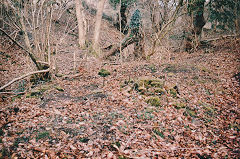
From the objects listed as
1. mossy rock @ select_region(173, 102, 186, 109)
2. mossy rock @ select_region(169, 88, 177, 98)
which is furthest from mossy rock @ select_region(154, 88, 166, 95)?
mossy rock @ select_region(173, 102, 186, 109)

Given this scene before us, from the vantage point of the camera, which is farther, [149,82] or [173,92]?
[149,82]

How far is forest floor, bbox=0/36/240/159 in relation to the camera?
3666 mm

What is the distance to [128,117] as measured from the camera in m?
4.93

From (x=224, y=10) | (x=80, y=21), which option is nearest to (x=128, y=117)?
(x=80, y=21)

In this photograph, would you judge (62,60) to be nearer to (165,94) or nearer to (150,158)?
(165,94)

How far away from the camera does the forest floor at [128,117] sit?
3666 millimetres

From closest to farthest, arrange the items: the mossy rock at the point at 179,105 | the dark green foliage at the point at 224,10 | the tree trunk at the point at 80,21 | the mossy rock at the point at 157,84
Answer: the mossy rock at the point at 179,105, the mossy rock at the point at 157,84, the dark green foliage at the point at 224,10, the tree trunk at the point at 80,21

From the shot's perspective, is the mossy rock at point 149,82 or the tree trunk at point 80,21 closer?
the mossy rock at point 149,82

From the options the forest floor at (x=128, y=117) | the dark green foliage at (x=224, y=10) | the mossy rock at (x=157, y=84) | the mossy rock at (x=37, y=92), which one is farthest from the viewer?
the dark green foliage at (x=224, y=10)

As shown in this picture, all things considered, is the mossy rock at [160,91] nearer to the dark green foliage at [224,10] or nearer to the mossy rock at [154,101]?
the mossy rock at [154,101]

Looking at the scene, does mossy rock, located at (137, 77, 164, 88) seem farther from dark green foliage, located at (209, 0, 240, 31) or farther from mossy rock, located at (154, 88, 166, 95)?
dark green foliage, located at (209, 0, 240, 31)

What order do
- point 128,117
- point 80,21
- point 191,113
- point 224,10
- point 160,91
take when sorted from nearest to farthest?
1. point 128,117
2. point 191,113
3. point 160,91
4. point 224,10
5. point 80,21

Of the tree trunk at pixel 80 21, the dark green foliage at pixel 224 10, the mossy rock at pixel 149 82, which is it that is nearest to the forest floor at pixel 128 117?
the mossy rock at pixel 149 82

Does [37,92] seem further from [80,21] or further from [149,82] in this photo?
[80,21]
